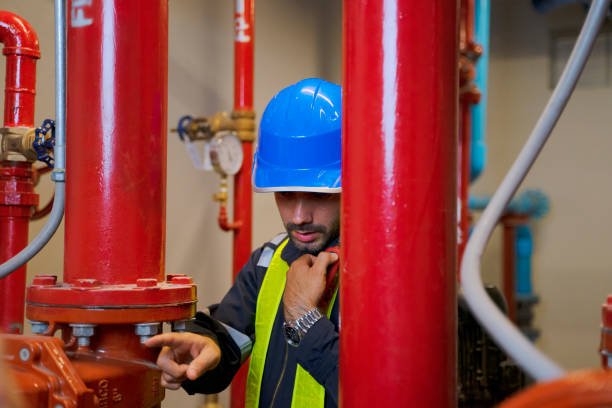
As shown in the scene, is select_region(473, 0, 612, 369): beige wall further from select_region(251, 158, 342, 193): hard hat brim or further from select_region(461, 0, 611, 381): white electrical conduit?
select_region(461, 0, 611, 381): white electrical conduit

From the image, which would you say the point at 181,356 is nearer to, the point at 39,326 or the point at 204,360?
the point at 204,360

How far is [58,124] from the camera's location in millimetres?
741

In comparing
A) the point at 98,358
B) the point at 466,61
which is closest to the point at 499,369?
the point at 466,61

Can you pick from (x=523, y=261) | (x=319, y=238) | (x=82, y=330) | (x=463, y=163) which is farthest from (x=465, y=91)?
(x=82, y=330)

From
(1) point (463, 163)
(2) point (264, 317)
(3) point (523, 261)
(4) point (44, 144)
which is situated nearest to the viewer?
(4) point (44, 144)

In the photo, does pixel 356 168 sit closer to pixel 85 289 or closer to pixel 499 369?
pixel 85 289

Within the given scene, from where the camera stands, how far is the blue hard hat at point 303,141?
→ 1.05 meters

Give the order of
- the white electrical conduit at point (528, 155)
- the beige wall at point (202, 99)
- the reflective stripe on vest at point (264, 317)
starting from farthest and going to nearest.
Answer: the beige wall at point (202, 99), the reflective stripe on vest at point (264, 317), the white electrical conduit at point (528, 155)

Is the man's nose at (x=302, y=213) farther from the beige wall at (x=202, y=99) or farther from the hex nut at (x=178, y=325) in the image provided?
the beige wall at (x=202, y=99)

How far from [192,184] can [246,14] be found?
0.66 meters

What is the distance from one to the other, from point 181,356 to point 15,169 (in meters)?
0.67

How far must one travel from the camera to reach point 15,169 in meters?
1.26

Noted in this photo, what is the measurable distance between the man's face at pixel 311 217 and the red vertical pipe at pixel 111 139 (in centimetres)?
41

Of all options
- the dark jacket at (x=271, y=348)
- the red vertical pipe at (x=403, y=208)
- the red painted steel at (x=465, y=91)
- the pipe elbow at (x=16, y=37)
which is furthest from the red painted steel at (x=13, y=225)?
the red painted steel at (x=465, y=91)
